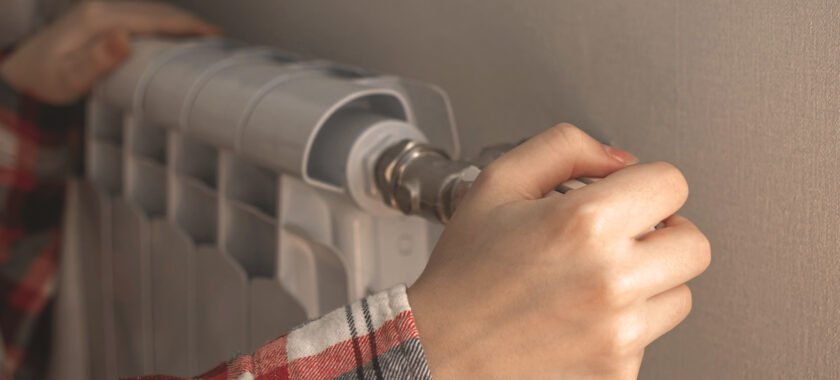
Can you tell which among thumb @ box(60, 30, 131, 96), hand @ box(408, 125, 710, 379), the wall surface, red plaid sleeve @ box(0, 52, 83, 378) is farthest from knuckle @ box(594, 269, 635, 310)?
red plaid sleeve @ box(0, 52, 83, 378)

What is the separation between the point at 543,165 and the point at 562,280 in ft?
0.18

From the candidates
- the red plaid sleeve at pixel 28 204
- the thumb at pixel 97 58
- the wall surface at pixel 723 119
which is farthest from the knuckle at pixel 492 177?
the red plaid sleeve at pixel 28 204

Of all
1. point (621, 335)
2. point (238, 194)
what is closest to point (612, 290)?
point (621, 335)

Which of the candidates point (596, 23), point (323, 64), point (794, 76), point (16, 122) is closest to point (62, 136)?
point (16, 122)

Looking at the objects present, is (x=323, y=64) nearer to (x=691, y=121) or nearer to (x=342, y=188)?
(x=342, y=188)

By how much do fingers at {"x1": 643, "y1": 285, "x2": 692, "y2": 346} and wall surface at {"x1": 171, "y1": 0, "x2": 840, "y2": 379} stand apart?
0.07 metres

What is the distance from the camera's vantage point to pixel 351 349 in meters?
0.38

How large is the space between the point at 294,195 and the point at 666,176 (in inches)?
10.4

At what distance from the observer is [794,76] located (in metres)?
0.38

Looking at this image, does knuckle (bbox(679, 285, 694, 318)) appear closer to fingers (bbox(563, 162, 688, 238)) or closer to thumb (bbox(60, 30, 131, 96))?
fingers (bbox(563, 162, 688, 238))

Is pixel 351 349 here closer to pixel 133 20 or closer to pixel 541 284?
pixel 541 284

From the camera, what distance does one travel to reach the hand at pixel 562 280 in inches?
13.0

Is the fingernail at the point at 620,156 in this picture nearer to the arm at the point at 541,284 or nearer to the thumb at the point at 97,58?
the arm at the point at 541,284

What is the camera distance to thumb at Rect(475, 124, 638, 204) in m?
0.37
